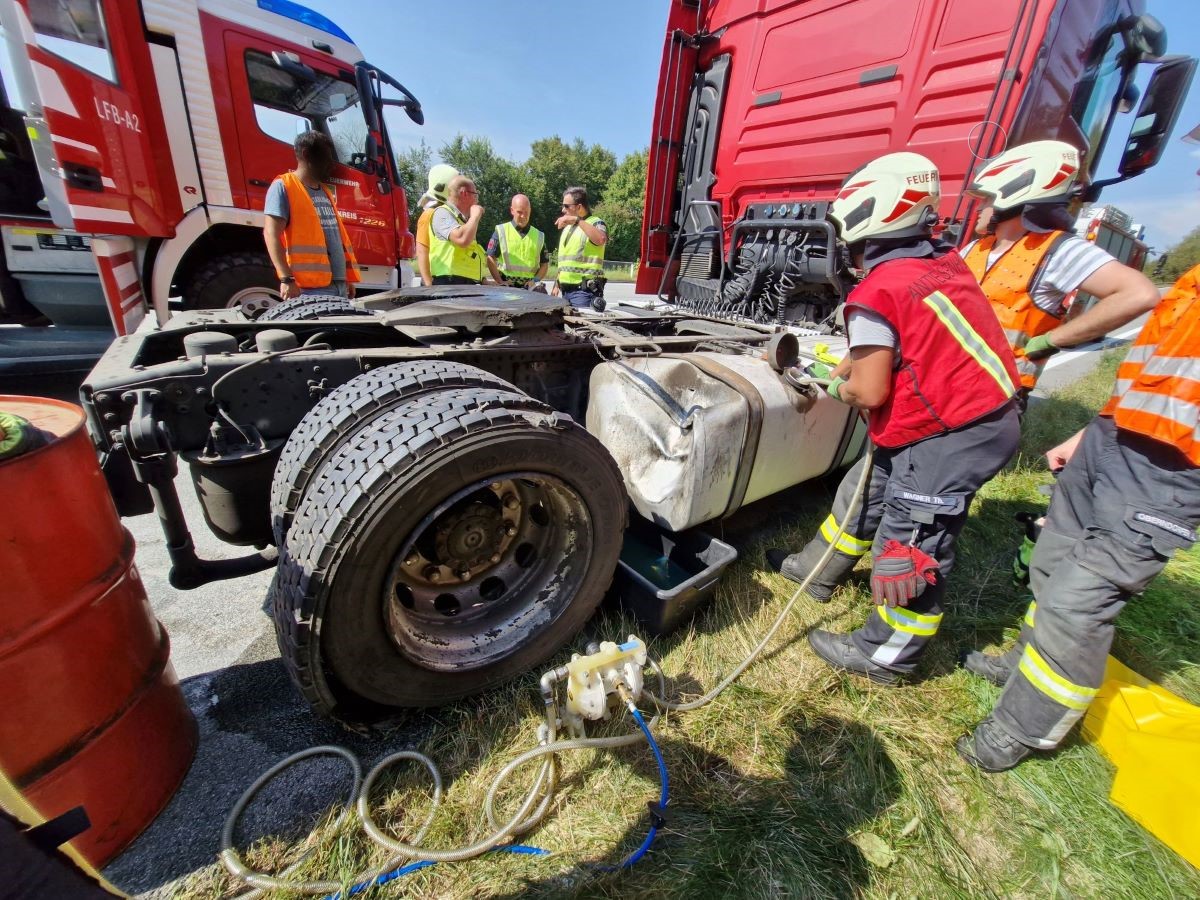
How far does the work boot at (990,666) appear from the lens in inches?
84.5

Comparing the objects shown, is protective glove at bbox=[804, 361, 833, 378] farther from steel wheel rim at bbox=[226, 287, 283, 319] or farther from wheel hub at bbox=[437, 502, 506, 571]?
steel wheel rim at bbox=[226, 287, 283, 319]

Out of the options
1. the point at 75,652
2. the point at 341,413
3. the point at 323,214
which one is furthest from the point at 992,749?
the point at 323,214

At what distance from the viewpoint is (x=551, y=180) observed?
4438cm

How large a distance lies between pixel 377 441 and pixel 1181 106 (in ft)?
19.8

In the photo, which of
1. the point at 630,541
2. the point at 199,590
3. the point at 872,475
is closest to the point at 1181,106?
the point at 872,475

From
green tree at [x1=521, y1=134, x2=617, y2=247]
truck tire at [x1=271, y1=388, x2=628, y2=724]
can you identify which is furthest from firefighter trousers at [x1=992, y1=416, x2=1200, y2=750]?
green tree at [x1=521, y1=134, x2=617, y2=247]

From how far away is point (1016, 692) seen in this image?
5.87ft

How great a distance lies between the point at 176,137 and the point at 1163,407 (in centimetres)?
655

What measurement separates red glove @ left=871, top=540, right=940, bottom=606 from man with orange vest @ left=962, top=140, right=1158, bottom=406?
1244 mm

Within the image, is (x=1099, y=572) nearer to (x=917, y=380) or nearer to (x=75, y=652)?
(x=917, y=380)

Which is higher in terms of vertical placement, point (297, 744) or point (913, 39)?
point (913, 39)

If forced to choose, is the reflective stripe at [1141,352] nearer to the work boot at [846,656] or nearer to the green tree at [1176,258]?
the work boot at [846,656]

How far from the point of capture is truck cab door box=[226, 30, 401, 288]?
185 inches

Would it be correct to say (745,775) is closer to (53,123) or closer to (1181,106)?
(1181,106)
